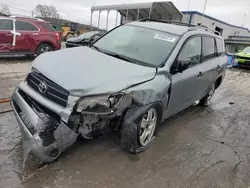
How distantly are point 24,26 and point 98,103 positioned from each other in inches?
330

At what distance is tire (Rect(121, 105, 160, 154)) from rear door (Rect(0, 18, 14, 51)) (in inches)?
311

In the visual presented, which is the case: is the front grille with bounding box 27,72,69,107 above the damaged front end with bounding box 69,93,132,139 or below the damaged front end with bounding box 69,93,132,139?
above

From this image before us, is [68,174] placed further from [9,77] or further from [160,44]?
[9,77]

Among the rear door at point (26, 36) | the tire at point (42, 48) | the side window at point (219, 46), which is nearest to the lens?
the side window at point (219, 46)

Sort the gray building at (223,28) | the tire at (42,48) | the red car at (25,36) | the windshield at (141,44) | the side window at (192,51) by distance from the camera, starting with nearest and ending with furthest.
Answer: the windshield at (141,44)
the side window at (192,51)
the red car at (25,36)
the tire at (42,48)
the gray building at (223,28)

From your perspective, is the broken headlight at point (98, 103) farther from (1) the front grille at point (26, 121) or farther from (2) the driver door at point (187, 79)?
(2) the driver door at point (187, 79)

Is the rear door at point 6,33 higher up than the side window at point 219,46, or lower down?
lower down

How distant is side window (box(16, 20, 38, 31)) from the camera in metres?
9.51

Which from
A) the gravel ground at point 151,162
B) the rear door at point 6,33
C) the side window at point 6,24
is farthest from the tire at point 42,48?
the gravel ground at point 151,162

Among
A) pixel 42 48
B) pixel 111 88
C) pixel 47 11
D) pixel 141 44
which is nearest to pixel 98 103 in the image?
pixel 111 88

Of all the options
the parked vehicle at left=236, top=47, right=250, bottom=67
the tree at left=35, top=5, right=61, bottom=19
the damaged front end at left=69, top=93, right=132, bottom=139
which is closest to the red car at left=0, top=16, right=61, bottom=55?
the damaged front end at left=69, top=93, right=132, bottom=139

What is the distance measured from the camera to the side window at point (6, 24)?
9.15m

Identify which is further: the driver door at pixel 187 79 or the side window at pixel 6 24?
the side window at pixel 6 24

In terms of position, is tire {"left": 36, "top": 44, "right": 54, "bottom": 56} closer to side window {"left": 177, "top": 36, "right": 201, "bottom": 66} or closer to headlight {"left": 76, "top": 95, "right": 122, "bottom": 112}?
side window {"left": 177, "top": 36, "right": 201, "bottom": 66}
